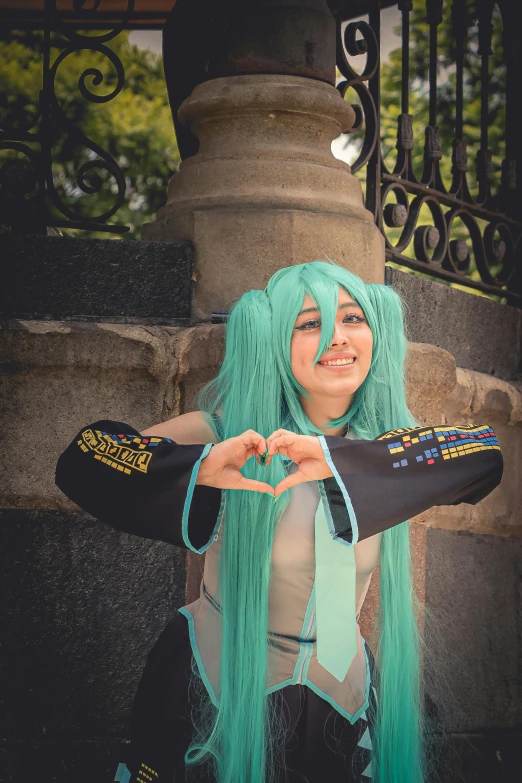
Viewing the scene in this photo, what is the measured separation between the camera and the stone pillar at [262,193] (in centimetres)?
300

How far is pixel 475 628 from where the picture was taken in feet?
11.6

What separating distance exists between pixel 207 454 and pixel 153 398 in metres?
0.89

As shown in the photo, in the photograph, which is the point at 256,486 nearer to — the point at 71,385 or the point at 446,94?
the point at 71,385

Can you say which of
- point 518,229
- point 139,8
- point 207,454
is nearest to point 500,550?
point 518,229

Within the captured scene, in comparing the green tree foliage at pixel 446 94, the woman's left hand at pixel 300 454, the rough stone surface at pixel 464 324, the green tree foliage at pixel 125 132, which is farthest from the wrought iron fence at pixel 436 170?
the green tree foliage at pixel 125 132

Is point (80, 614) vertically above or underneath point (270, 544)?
underneath

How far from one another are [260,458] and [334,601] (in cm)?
36

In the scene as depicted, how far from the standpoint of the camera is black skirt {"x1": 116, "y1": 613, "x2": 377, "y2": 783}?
225cm

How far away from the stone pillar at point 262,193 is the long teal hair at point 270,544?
563 mm

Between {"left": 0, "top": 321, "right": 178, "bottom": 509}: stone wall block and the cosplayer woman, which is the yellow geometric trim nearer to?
the cosplayer woman

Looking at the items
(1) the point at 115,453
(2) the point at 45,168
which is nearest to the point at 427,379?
(1) the point at 115,453

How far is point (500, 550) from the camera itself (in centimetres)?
369

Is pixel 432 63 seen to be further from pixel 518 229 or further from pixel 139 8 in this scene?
pixel 139 8

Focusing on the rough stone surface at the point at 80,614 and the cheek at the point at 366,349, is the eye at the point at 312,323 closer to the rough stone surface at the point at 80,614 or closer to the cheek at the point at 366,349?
the cheek at the point at 366,349
